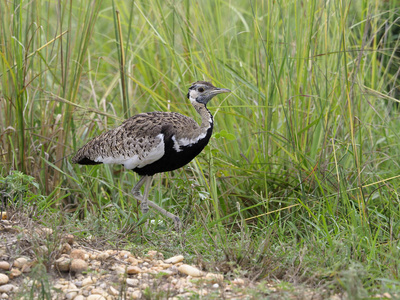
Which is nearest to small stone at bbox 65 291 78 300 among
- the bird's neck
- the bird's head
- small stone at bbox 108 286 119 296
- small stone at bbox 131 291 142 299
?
small stone at bbox 108 286 119 296

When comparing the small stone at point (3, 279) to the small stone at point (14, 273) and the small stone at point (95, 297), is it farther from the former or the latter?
the small stone at point (95, 297)

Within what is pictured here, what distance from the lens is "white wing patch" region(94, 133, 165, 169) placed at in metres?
4.20

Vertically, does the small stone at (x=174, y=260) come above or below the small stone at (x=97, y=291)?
below

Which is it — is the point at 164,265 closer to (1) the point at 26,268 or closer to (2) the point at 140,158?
(1) the point at 26,268

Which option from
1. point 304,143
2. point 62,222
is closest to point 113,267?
point 62,222

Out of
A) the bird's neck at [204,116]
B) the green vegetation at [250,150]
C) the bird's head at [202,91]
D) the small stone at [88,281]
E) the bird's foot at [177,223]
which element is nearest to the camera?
the small stone at [88,281]

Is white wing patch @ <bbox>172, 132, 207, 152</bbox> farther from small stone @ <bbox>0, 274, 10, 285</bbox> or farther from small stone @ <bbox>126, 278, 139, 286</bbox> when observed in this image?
small stone @ <bbox>0, 274, 10, 285</bbox>

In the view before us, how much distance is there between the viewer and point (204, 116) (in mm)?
4258

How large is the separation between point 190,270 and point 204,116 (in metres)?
1.44

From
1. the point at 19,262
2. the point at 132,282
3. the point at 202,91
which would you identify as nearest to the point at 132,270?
the point at 132,282

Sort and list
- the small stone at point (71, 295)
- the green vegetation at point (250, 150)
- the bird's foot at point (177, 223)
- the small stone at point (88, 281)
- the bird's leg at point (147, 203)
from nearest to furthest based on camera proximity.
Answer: the small stone at point (71, 295)
the small stone at point (88, 281)
the green vegetation at point (250, 150)
the bird's foot at point (177, 223)
the bird's leg at point (147, 203)

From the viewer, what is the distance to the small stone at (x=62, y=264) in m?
3.10

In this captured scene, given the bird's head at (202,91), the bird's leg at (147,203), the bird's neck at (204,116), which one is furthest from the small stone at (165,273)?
the bird's head at (202,91)

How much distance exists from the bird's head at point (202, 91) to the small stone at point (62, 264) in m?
1.67
